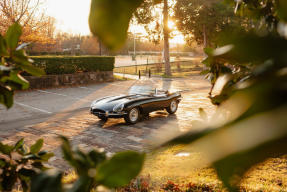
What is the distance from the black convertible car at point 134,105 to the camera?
7.93 m

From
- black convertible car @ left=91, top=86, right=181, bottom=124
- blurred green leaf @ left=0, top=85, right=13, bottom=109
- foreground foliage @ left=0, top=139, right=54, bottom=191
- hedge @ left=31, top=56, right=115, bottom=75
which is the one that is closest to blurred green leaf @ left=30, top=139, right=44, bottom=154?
foreground foliage @ left=0, top=139, right=54, bottom=191

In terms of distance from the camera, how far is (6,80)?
808 mm

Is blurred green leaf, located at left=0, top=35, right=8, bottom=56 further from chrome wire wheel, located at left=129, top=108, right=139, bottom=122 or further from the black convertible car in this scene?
chrome wire wheel, located at left=129, top=108, right=139, bottom=122

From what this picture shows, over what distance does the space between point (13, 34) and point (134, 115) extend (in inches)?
299

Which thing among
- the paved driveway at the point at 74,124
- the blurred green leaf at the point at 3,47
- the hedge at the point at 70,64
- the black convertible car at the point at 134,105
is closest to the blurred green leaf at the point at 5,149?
the blurred green leaf at the point at 3,47

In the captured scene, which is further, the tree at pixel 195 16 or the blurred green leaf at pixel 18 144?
the tree at pixel 195 16

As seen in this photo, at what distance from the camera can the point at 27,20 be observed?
21.1 m

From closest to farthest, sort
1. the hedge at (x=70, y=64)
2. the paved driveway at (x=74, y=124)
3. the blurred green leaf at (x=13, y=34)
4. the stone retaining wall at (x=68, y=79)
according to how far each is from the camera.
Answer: the blurred green leaf at (x=13, y=34), the paved driveway at (x=74, y=124), the stone retaining wall at (x=68, y=79), the hedge at (x=70, y=64)

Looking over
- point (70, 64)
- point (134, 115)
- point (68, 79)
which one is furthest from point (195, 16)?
point (134, 115)

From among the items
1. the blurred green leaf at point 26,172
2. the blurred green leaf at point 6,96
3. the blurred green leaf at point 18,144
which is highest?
the blurred green leaf at point 6,96

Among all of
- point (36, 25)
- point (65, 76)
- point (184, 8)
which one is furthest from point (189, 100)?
point (36, 25)

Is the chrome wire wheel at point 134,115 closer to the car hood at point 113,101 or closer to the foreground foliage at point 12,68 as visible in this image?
the car hood at point 113,101

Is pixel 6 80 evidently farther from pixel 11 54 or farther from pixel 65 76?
pixel 65 76

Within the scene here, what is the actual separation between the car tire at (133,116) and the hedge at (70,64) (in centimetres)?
924
